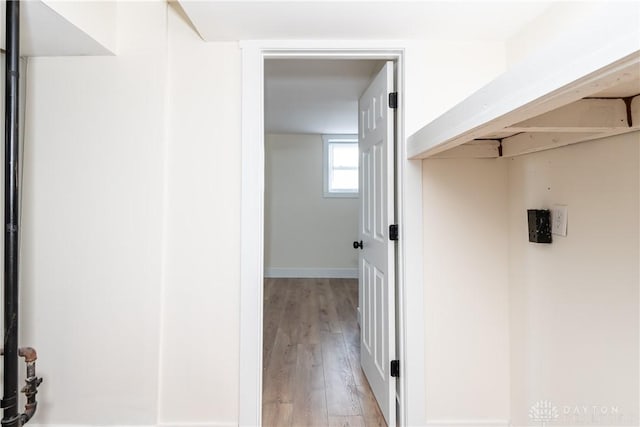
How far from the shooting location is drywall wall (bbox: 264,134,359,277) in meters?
5.45

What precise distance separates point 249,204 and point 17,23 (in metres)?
1.11

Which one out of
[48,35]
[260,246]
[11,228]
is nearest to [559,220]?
[260,246]

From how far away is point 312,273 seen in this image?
5.48m

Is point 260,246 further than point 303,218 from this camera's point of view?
No

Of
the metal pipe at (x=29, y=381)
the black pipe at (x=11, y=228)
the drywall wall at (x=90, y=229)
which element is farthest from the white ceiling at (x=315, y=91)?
the metal pipe at (x=29, y=381)

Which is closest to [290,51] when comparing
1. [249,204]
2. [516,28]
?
[249,204]

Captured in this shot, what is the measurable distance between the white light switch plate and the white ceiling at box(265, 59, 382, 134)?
1443 millimetres

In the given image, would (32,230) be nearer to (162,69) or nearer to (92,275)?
(92,275)

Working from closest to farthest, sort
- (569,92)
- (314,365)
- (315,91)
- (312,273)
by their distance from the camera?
(569,92) → (314,365) → (315,91) → (312,273)

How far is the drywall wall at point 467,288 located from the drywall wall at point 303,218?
3689mm

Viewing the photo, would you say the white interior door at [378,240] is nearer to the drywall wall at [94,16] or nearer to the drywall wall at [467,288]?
the drywall wall at [467,288]

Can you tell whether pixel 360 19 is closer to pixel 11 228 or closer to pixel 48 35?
pixel 48 35

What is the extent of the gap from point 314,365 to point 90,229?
1.74 metres

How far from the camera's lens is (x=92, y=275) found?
66.6 inches
